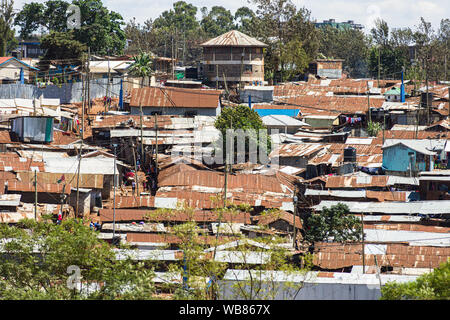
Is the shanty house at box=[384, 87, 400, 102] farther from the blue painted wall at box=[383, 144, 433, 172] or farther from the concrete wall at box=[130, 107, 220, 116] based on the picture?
the blue painted wall at box=[383, 144, 433, 172]

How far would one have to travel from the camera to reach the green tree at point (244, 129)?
1238 inches

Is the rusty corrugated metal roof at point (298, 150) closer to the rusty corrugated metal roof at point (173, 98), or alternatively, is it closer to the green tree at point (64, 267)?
the rusty corrugated metal roof at point (173, 98)

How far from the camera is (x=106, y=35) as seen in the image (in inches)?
2167

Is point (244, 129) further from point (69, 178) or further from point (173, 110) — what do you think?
point (69, 178)

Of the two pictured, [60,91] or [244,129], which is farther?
[60,91]

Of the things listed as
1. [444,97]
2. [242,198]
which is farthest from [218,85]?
[242,198]

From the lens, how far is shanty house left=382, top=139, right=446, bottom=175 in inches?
1136

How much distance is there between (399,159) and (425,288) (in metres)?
17.9

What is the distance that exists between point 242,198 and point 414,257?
7.56 metres

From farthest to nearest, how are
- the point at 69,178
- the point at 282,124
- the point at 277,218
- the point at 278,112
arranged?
the point at 278,112 < the point at 282,124 < the point at 69,178 < the point at 277,218

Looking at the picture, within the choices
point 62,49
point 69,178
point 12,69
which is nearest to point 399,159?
point 69,178

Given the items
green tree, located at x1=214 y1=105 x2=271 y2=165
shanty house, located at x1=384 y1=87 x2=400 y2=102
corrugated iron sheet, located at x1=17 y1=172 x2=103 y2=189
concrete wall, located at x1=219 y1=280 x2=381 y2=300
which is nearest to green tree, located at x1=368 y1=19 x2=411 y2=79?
shanty house, located at x1=384 y1=87 x2=400 y2=102

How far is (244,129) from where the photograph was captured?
32156 millimetres

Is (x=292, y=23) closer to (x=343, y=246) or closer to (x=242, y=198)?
(x=242, y=198)
